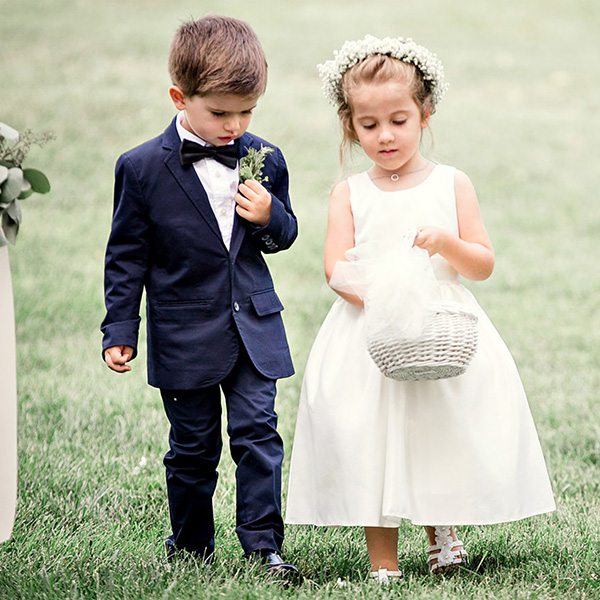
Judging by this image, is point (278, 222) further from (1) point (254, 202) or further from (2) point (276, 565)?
(2) point (276, 565)

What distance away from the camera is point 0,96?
637 inches

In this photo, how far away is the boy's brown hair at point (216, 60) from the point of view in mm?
3859

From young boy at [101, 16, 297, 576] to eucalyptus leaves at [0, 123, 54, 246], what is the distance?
40cm

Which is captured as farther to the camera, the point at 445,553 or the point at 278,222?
the point at 445,553

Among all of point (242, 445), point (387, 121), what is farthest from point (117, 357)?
point (387, 121)

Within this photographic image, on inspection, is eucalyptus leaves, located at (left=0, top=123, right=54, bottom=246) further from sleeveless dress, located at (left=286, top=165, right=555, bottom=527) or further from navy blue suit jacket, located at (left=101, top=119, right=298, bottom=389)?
sleeveless dress, located at (left=286, top=165, right=555, bottom=527)

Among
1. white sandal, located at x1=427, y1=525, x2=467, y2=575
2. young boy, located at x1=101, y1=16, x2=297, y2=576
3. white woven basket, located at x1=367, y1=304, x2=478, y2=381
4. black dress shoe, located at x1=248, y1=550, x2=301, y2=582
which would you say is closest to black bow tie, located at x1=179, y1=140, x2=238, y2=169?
young boy, located at x1=101, y1=16, x2=297, y2=576

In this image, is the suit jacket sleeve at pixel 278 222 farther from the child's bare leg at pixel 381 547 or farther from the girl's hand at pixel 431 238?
the child's bare leg at pixel 381 547

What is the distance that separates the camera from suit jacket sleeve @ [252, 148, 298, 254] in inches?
158

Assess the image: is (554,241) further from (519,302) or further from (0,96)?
(0,96)

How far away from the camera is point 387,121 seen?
13.1 feet

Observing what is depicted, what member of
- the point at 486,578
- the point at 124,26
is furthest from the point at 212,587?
the point at 124,26

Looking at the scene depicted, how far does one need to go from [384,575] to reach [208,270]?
1.14 meters

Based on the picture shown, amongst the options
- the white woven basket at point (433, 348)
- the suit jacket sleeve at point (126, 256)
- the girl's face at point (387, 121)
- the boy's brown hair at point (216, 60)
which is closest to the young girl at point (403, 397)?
the girl's face at point (387, 121)
